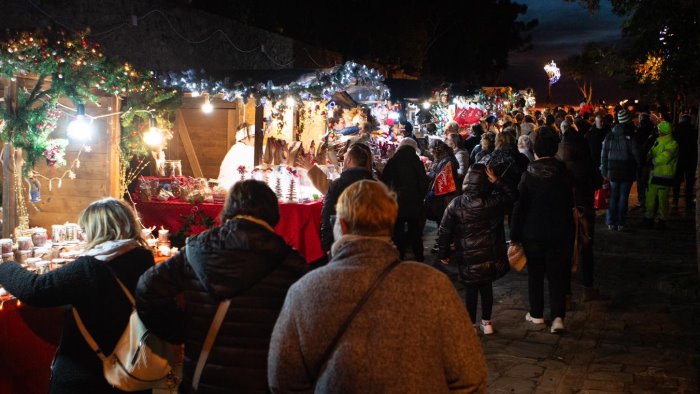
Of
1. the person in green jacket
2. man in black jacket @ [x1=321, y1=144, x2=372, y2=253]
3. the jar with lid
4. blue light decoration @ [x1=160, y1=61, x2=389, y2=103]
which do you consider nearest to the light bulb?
blue light decoration @ [x1=160, y1=61, x2=389, y2=103]

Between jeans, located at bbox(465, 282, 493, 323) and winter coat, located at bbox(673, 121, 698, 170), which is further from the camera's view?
winter coat, located at bbox(673, 121, 698, 170)

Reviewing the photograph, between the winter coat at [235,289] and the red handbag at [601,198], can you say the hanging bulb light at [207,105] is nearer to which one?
the winter coat at [235,289]

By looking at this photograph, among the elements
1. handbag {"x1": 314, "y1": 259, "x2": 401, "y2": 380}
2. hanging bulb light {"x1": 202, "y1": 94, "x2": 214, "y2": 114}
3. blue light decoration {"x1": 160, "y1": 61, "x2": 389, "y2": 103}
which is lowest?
handbag {"x1": 314, "y1": 259, "x2": 401, "y2": 380}

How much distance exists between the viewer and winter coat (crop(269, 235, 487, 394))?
249 cm

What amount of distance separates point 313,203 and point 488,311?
3243 mm

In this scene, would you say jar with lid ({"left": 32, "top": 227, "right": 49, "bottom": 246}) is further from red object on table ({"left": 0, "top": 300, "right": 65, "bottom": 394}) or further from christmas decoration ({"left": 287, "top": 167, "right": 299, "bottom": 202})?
christmas decoration ({"left": 287, "top": 167, "right": 299, "bottom": 202})

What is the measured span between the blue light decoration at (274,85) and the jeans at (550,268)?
429cm

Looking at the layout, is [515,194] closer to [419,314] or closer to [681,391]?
[681,391]

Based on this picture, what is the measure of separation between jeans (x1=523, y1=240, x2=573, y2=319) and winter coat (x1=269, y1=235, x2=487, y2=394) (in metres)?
4.53

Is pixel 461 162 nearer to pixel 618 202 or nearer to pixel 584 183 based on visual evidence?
pixel 584 183

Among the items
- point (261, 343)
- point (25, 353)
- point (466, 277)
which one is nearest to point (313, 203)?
point (466, 277)

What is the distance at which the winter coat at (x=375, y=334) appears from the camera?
2.49 meters

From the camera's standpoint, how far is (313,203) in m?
9.41

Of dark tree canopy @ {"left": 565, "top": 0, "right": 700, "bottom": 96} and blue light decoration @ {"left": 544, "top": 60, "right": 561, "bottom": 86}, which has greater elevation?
blue light decoration @ {"left": 544, "top": 60, "right": 561, "bottom": 86}
